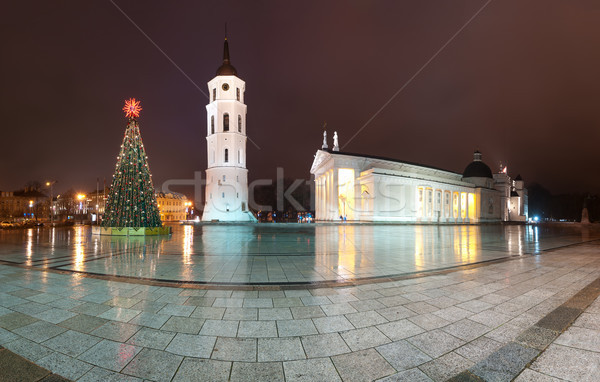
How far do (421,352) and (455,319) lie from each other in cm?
149

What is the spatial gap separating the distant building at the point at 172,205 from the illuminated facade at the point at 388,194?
6825cm

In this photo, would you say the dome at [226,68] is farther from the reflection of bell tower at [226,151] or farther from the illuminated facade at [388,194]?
the illuminated facade at [388,194]

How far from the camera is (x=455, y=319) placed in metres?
4.60

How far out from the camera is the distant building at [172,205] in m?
104

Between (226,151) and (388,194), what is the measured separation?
31.4 metres

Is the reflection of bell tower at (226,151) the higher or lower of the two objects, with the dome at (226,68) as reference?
lower

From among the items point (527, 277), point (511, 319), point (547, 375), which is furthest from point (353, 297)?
point (527, 277)

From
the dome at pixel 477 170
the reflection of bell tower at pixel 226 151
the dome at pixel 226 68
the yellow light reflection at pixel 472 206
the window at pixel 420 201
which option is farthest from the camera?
the dome at pixel 477 170

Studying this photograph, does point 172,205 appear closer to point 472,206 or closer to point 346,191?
point 346,191

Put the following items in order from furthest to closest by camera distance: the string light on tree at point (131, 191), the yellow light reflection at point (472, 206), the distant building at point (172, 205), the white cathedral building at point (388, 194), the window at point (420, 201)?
the distant building at point (172, 205) → the yellow light reflection at point (472, 206) → the window at point (420, 201) → the white cathedral building at point (388, 194) → the string light on tree at point (131, 191)

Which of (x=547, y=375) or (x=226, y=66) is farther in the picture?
(x=226, y=66)

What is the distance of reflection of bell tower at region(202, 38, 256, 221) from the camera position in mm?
51688

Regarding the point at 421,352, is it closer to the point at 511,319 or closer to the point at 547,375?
the point at 547,375

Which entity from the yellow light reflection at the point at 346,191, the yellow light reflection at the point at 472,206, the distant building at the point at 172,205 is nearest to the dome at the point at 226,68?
the yellow light reflection at the point at 346,191
